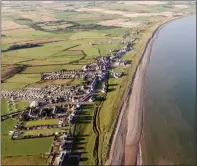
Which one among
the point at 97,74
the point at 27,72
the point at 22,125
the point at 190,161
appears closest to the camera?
the point at 190,161

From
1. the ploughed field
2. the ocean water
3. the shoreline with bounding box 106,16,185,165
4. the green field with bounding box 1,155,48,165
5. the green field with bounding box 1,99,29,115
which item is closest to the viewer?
the green field with bounding box 1,155,48,165

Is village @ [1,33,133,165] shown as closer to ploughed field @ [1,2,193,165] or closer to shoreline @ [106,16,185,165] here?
ploughed field @ [1,2,193,165]

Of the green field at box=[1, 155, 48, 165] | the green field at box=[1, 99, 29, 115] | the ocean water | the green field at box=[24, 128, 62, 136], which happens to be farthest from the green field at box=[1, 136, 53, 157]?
the ocean water

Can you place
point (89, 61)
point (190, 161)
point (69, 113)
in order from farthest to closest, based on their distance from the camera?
point (89, 61), point (69, 113), point (190, 161)

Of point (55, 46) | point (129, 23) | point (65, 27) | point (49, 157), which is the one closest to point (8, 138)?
point (49, 157)

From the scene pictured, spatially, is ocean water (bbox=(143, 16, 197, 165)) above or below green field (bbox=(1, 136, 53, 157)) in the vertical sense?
above

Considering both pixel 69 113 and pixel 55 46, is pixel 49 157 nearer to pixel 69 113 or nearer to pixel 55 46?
pixel 69 113
